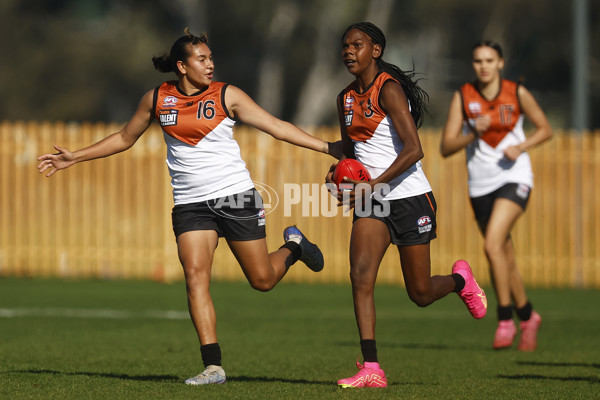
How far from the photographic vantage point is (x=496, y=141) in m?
10.4

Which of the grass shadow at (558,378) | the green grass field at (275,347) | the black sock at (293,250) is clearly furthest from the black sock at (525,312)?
the black sock at (293,250)

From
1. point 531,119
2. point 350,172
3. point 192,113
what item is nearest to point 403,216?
point 350,172

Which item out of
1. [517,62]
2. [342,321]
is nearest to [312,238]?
[342,321]

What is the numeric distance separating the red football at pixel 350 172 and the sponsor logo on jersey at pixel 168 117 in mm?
1144

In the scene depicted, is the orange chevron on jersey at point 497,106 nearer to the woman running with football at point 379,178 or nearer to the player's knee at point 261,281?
the woman running with football at point 379,178

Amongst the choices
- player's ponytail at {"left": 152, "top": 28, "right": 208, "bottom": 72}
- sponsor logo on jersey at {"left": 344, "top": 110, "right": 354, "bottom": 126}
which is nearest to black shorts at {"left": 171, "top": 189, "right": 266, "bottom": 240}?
sponsor logo on jersey at {"left": 344, "top": 110, "right": 354, "bottom": 126}

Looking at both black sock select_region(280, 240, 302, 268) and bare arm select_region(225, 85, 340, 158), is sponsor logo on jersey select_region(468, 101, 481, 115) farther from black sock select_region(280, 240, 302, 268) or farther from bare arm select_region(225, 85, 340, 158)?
bare arm select_region(225, 85, 340, 158)

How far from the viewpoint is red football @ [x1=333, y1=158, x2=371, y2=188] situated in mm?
7227

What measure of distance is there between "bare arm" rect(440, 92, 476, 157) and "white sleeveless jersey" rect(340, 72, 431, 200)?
2.40 m

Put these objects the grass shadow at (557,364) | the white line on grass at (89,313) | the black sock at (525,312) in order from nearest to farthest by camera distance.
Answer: the grass shadow at (557,364) → the black sock at (525,312) → the white line on grass at (89,313)

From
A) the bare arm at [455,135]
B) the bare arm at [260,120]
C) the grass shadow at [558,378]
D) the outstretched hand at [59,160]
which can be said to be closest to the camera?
the bare arm at [260,120]

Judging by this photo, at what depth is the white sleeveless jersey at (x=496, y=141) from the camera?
10.3 m

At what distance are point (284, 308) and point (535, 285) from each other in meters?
5.48

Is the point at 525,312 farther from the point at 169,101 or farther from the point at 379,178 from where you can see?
the point at 169,101
